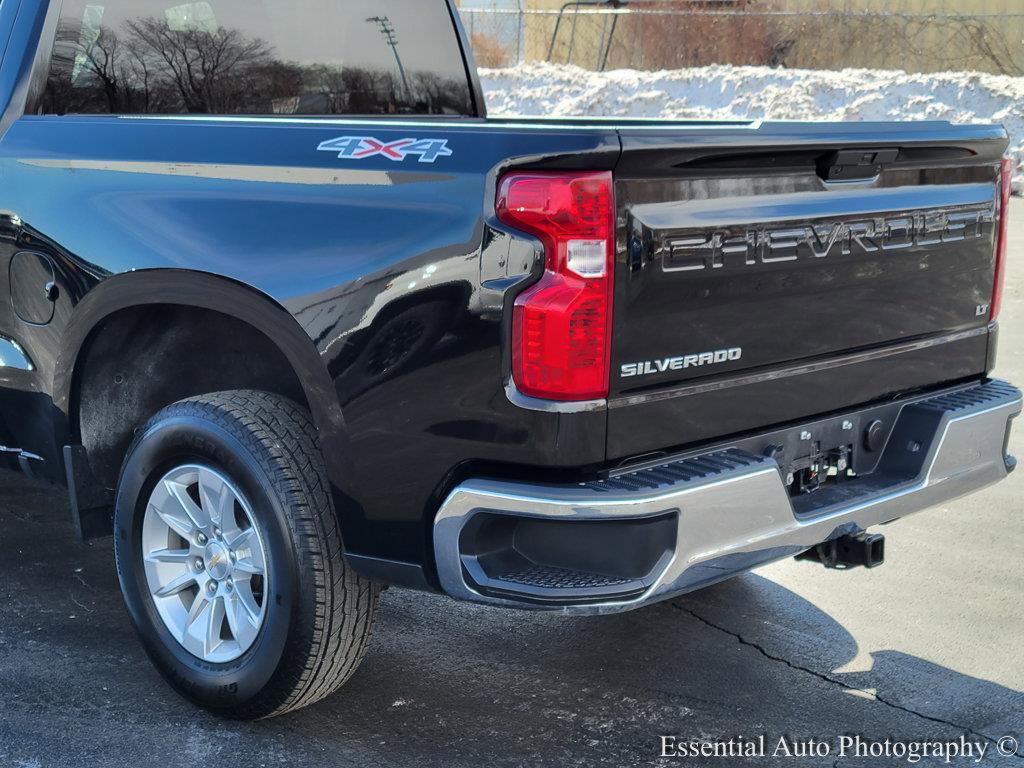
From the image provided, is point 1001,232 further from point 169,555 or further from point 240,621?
point 169,555

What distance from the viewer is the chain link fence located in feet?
89.9

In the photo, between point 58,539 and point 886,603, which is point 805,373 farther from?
point 58,539

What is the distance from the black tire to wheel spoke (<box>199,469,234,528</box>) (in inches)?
2.0

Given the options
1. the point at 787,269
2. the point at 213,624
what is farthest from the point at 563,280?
the point at 213,624

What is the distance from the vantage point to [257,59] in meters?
4.28

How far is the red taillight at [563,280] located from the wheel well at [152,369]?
93cm

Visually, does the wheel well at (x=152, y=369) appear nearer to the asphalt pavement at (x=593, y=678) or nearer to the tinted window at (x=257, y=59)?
the asphalt pavement at (x=593, y=678)

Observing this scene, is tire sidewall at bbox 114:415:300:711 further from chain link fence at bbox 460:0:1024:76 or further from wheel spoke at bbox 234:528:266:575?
chain link fence at bbox 460:0:1024:76

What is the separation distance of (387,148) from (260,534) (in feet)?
3.19

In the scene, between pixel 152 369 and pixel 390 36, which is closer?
pixel 152 369

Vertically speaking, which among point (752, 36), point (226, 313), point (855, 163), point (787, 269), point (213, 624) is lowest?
point (213, 624)

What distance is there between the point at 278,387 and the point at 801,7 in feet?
97.8

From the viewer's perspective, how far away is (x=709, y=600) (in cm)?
420

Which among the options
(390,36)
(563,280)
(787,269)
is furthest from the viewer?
(390,36)
